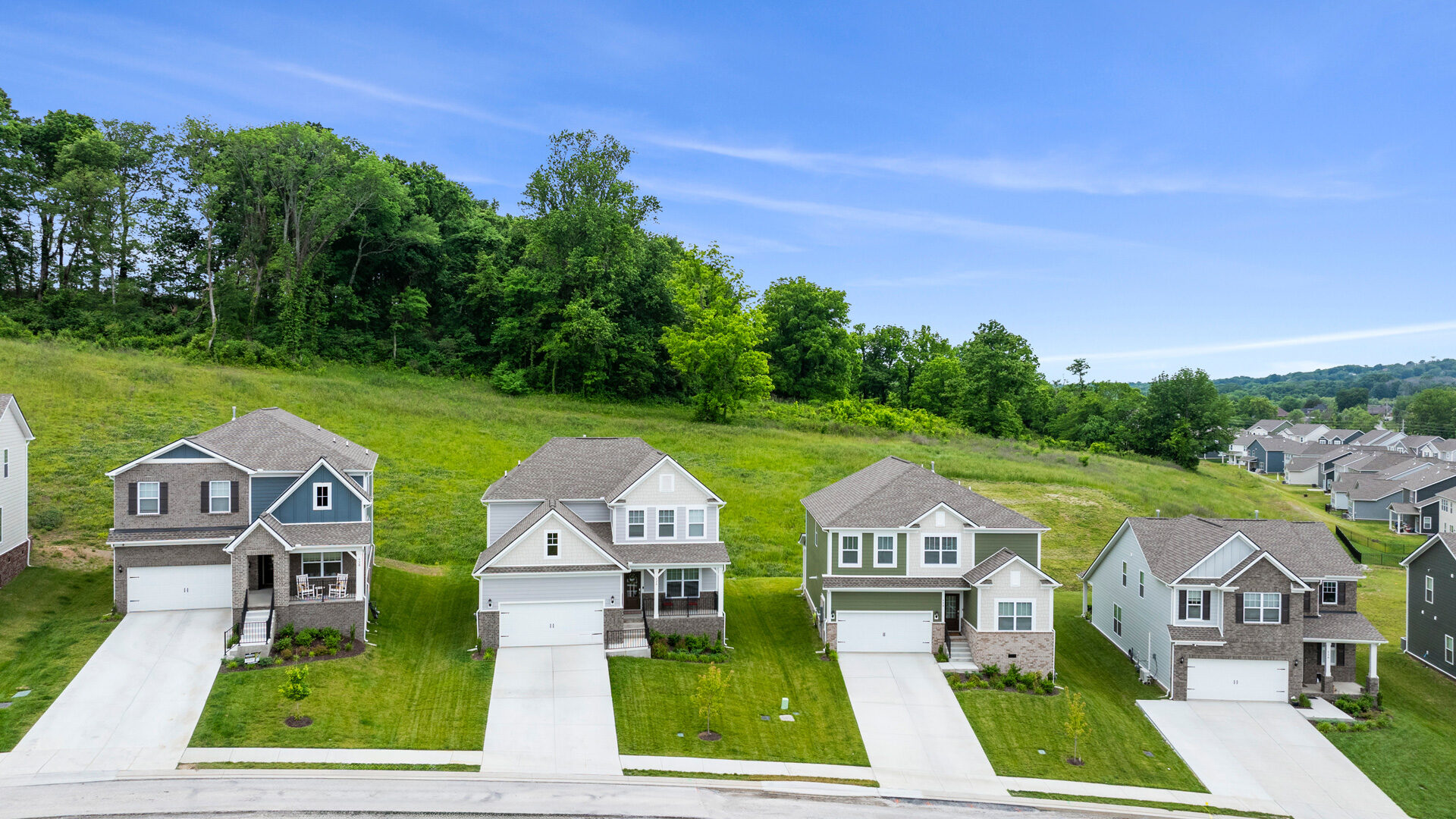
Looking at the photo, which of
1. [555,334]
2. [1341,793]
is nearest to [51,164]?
[555,334]

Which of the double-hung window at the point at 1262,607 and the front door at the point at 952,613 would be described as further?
the front door at the point at 952,613

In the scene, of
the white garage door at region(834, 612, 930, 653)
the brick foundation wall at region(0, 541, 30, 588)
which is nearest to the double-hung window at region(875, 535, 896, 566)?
the white garage door at region(834, 612, 930, 653)

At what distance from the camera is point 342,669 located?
963 inches

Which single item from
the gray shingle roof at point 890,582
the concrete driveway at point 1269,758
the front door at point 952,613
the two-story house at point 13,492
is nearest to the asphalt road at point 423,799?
the concrete driveway at point 1269,758

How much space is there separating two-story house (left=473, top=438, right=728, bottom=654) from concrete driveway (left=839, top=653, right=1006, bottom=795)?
5.52 metres

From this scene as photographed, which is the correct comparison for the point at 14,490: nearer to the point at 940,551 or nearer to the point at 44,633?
the point at 44,633

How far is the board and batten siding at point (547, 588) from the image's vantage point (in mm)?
27172

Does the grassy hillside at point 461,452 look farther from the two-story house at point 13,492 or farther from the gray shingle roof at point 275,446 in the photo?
the gray shingle roof at point 275,446

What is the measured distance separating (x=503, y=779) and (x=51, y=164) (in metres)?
63.3

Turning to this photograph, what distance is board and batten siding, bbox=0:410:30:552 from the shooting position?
28500 millimetres

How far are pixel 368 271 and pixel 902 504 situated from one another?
56528mm

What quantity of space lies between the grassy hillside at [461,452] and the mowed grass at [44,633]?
3.32 m

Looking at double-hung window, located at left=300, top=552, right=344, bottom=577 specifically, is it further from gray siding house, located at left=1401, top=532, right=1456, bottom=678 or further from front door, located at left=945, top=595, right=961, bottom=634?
gray siding house, located at left=1401, top=532, right=1456, bottom=678

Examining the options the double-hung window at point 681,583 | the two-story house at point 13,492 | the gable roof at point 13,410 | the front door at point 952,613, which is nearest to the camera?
the two-story house at point 13,492
